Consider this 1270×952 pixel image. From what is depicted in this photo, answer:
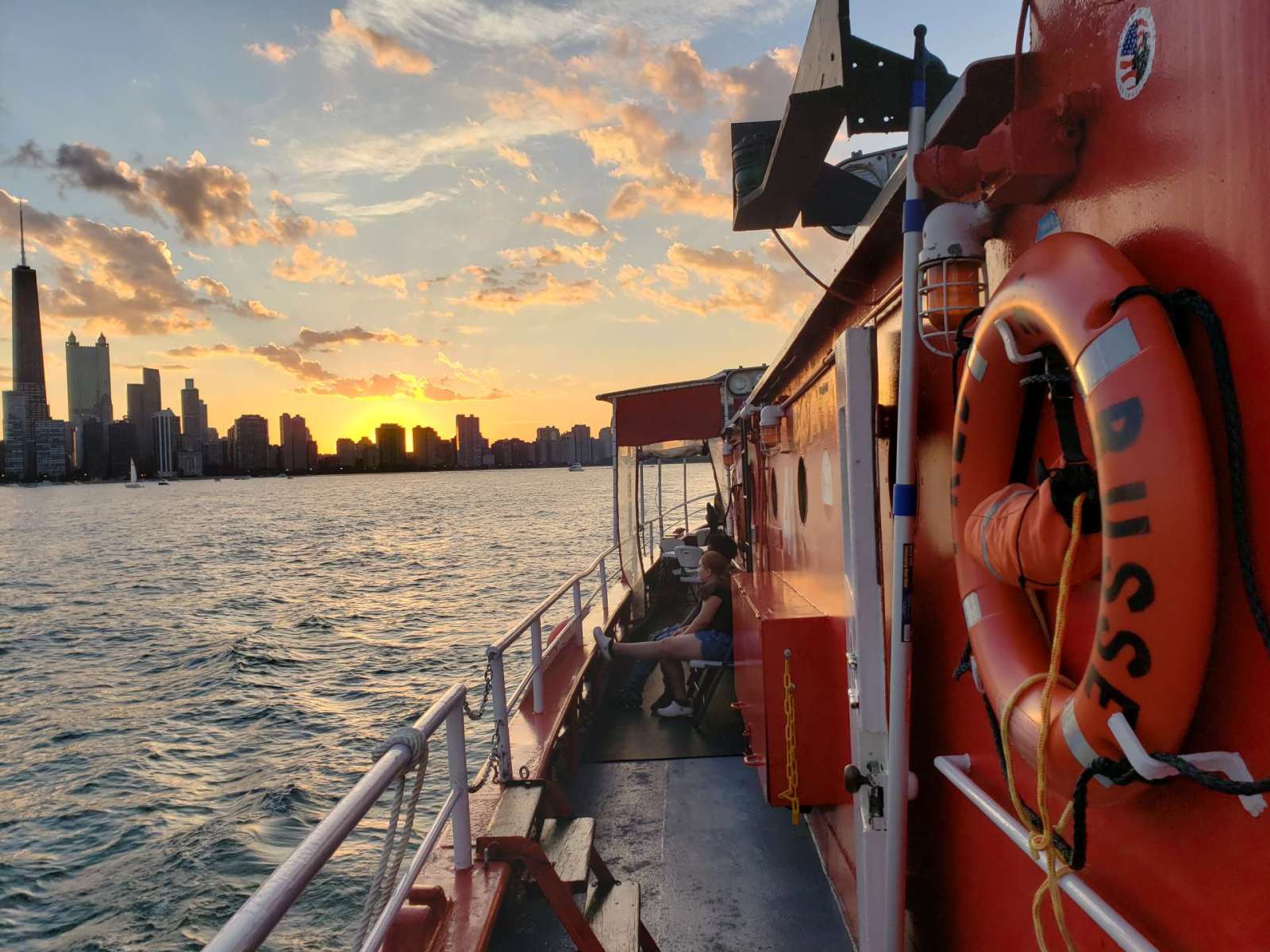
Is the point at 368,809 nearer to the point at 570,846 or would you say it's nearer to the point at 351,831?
the point at 351,831

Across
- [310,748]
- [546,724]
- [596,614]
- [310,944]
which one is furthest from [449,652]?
[546,724]

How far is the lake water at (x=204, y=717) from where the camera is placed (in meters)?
7.42

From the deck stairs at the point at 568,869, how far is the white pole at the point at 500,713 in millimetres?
204

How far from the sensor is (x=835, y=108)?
256 centimetres

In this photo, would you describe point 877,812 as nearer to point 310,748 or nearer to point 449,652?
point 310,748

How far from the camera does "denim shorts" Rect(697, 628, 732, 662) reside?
5582 mm

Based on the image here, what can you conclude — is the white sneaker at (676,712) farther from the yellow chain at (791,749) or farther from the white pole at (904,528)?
the white pole at (904,528)

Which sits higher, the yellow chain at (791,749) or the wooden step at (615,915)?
the yellow chain at (791,749)

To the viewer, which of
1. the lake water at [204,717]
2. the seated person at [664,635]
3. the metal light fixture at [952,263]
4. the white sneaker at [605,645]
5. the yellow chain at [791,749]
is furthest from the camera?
the lake water at [204,717]

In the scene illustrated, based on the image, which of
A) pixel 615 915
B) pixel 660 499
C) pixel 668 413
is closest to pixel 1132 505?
pixel 615 915

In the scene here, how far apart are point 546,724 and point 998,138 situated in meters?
4.19

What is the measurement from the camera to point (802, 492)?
4785 mm

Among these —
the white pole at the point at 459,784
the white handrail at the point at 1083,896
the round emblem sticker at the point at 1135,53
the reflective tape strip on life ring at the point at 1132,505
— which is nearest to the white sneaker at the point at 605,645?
the white pole at the point at 459,784

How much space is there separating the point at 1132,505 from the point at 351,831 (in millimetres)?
1482
